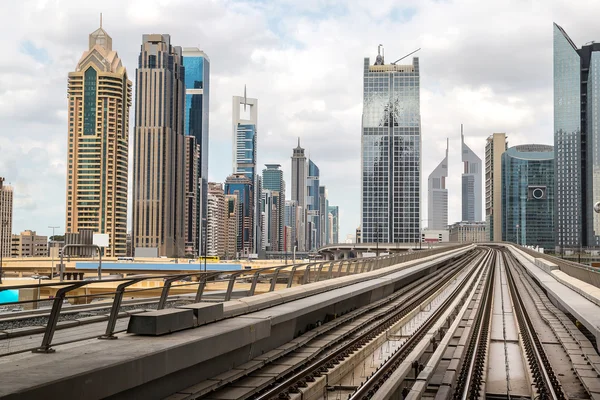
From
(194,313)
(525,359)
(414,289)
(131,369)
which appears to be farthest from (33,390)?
(414,289)

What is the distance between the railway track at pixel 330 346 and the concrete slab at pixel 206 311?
1245 millimetres

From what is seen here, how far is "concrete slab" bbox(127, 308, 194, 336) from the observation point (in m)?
10.5

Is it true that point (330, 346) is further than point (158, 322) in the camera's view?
Yes

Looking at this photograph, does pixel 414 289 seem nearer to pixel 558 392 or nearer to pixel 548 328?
pixel 548 328

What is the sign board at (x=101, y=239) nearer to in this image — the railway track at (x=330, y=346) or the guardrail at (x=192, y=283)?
the railway track at (x=330, y=346)

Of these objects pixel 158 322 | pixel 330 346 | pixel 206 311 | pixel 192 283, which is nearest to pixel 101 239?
pixel 330 346

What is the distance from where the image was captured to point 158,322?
10531mm

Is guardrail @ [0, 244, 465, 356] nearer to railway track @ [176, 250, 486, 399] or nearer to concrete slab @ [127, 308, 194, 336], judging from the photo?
concrete slab @ [127, 308, 194, 336]

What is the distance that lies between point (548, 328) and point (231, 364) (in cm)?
1211

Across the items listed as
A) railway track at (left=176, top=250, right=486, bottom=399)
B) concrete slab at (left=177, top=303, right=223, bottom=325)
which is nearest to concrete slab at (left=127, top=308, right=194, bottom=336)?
concrete slab at (left=177, top=303, right=223, bottom=325)

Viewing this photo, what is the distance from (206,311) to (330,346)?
456 cm

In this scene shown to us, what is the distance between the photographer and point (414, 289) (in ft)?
117

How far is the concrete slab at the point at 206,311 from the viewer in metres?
11.8

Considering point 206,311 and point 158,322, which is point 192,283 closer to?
point 206,311
